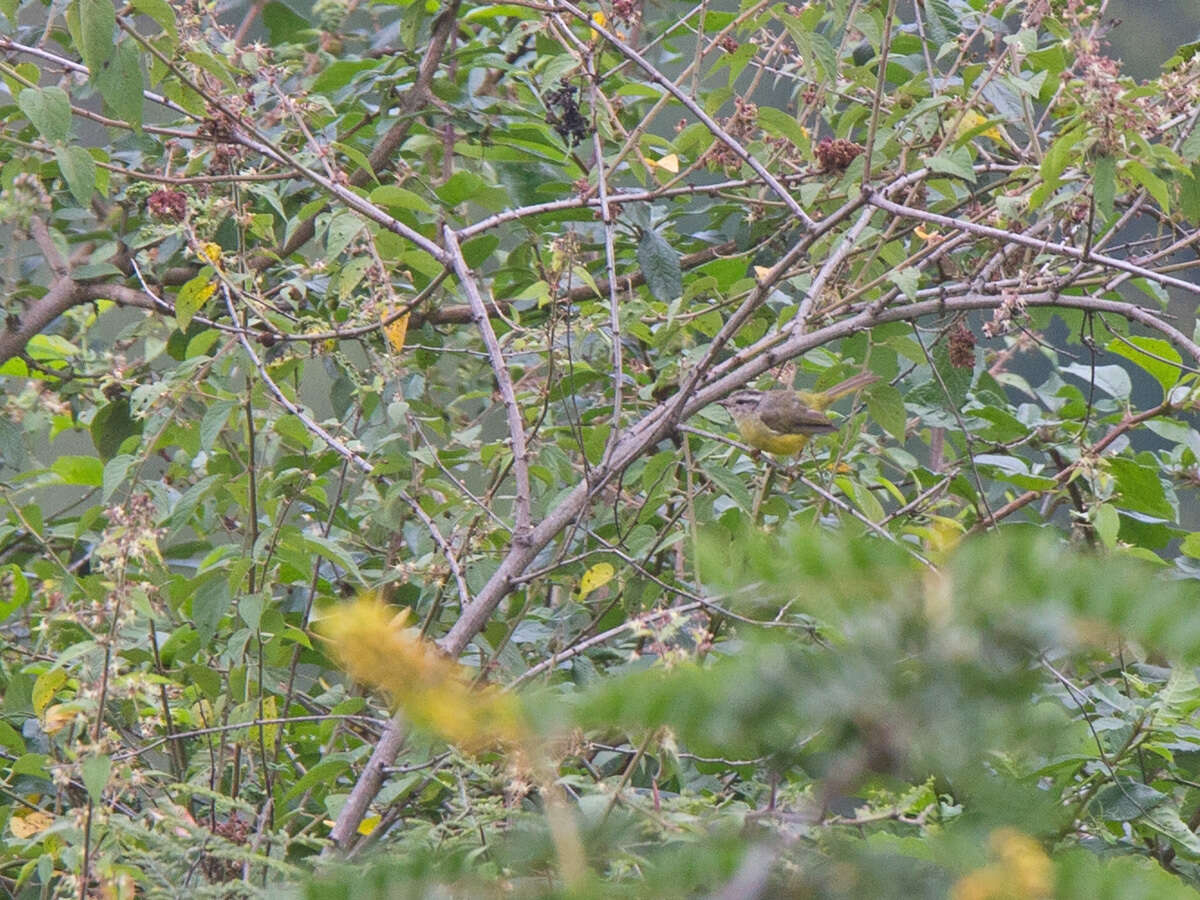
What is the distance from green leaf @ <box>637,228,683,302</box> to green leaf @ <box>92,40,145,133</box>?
915mm

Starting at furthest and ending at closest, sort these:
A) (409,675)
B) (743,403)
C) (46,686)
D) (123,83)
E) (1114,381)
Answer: (743,403)
(1114,381)
(46,686)
(123,83)
(409,675)

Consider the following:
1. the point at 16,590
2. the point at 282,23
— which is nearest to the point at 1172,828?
the point at 16,590

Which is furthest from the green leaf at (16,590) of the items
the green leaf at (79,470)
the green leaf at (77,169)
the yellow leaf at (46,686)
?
the green leaf at (77,169)

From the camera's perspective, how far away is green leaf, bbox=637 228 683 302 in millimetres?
2357

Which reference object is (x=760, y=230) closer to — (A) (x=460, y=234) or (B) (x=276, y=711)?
(A) (x=460, y=234)

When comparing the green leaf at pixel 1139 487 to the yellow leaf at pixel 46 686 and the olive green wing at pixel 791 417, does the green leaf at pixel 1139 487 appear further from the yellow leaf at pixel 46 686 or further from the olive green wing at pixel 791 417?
the yellow leaf at pixel 46 686

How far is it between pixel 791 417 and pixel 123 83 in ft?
4.14

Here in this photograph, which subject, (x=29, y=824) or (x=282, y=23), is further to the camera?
(x=282, y=23)

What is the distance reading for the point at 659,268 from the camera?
7.80 ft

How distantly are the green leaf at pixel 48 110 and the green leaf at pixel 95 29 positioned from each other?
0.10 metres

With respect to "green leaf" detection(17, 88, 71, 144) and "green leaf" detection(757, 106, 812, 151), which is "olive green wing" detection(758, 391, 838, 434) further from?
"green leaf" detection(17, 88, 71, 144)

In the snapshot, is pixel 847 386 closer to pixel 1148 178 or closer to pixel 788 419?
pixel 788 419

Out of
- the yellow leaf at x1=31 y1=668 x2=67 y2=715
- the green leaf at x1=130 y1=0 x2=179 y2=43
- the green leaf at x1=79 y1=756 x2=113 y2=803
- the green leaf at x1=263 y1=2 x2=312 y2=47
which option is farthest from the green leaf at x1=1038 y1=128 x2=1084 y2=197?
the green leaf at x1=263 y1=2 x2=312 y2=47

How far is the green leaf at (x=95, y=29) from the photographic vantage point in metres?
1.75
